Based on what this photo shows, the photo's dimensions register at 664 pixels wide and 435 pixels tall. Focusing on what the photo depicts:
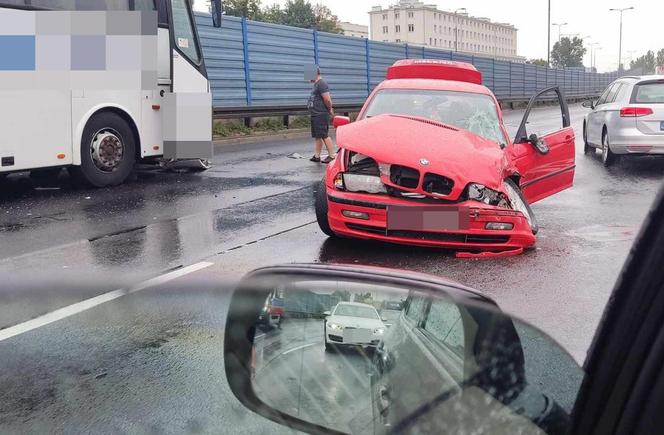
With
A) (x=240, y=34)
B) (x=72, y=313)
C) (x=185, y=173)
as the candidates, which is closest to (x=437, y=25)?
(x=240, y=34)

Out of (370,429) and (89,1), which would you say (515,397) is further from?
(89,1)

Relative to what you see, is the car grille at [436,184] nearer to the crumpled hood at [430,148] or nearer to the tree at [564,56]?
the crumpled hood at [430,148]

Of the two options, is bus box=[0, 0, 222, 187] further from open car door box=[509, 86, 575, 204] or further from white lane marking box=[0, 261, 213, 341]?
open car door box=[509, 86, 575, 204]

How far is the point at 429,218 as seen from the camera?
18.3 ft

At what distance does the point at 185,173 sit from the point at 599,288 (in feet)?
26.6

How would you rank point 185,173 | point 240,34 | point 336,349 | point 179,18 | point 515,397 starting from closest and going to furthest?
point 515,397, point 336,349, point 179,18, point 185,173, point 240,34

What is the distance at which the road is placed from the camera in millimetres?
1642

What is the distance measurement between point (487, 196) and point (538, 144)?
158cm

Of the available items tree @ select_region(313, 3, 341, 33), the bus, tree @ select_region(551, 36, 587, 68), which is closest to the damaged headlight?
the bus

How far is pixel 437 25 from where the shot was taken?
12438cm

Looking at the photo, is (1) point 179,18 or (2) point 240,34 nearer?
(1) point 179,18

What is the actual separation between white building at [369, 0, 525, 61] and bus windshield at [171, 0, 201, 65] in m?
77.8

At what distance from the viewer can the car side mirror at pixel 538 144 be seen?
22.5 feet

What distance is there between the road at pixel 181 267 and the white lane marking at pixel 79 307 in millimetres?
39
